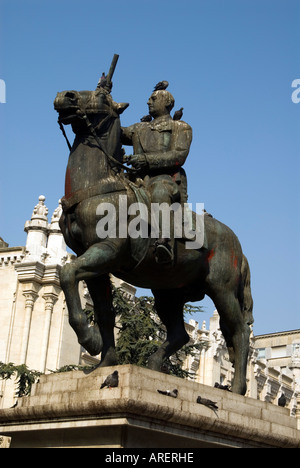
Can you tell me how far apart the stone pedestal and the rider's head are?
3418 millimetres

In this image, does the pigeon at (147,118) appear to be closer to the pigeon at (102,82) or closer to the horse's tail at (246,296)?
the pigeon at (102,82)

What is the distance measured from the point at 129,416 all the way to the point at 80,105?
3.54m

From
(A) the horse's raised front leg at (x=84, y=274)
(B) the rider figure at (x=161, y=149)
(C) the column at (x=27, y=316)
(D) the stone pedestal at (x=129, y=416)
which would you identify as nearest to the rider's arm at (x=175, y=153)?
(B) the rider figure at (x=161, y=149)

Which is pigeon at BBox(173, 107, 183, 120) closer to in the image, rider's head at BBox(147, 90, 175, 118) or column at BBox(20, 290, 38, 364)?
rider's head at BBox(147, 90, 175, 118)

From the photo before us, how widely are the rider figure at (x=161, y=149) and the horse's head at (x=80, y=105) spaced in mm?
720

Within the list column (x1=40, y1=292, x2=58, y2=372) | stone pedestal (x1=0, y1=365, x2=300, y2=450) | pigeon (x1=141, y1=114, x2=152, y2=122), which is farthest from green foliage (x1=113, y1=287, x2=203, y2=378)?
stone pedestal (x1=0, y1=365, x2=300, y2=450)

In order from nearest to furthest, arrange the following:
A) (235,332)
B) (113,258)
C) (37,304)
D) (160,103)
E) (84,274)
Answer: (84,274) → (113,258) → (235,332) → (160,103) → (37,304)

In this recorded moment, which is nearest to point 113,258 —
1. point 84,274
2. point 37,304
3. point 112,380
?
point 84,274

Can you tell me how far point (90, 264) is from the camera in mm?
9039

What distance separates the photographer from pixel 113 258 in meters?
9.23

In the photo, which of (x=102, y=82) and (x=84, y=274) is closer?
(x=84, y=274)

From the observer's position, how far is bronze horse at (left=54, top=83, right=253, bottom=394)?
926cm

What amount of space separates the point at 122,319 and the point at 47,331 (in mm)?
8069

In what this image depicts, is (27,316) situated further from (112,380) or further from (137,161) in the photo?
(112,380)
